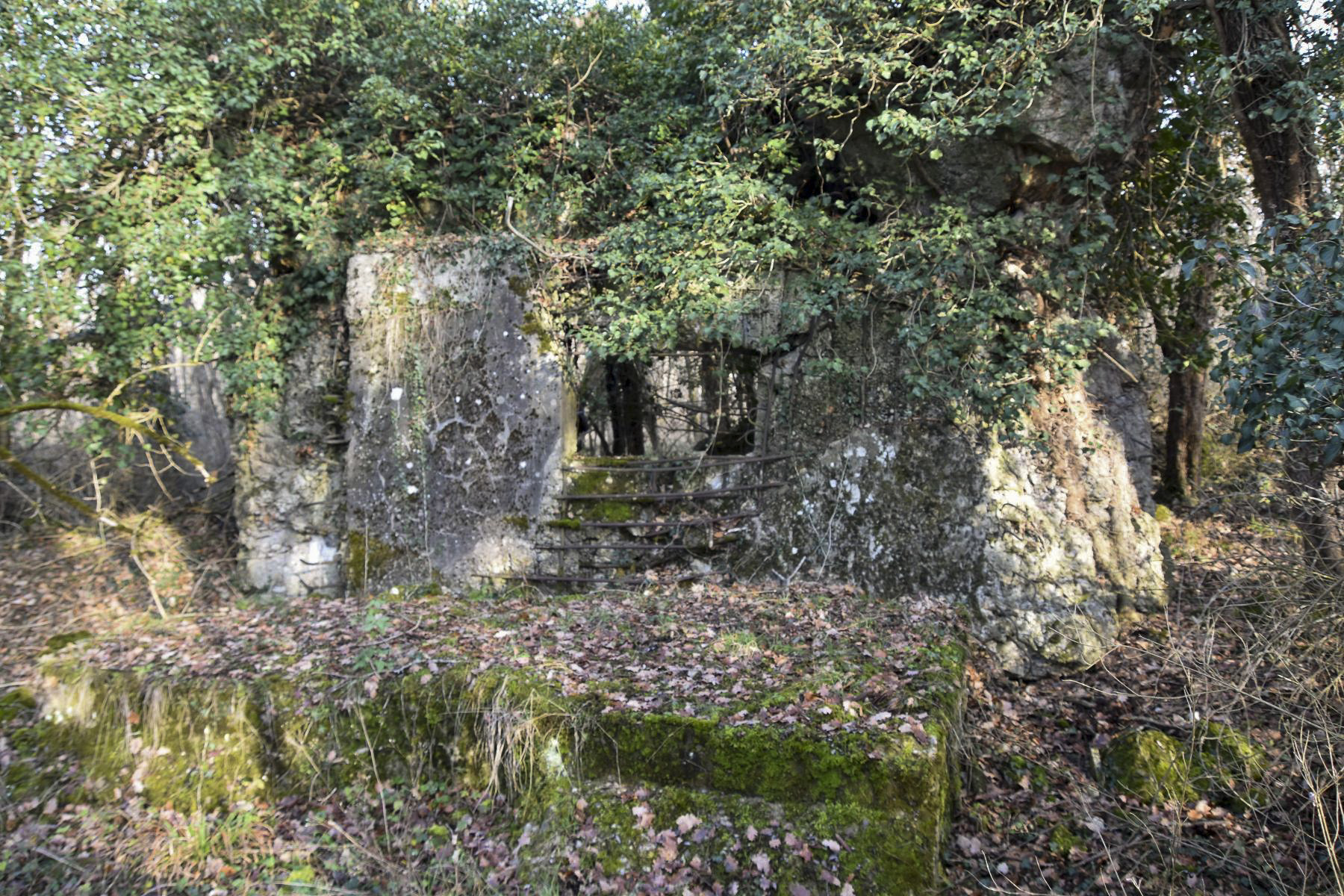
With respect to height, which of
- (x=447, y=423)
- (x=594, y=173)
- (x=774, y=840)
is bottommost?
(x=774, y=840)

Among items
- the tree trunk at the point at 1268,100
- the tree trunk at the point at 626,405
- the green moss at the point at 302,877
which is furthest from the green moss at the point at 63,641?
the tree trunk at the point at 1268,100

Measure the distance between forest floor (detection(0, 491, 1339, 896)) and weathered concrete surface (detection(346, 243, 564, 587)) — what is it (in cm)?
122

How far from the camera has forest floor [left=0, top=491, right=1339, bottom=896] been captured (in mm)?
3822

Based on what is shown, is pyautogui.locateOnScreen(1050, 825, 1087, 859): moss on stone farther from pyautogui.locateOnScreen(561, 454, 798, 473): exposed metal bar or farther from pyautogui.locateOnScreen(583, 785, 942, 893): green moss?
pyautogui.locateOnScreen(561, 454, 798, 473): exposed metal bar

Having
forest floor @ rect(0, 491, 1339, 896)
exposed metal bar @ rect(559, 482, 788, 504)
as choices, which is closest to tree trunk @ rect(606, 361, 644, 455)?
exposed metal bar @ rect(559, 482, 788, 504)

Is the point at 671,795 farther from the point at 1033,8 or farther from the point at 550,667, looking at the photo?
the point at 1033,8

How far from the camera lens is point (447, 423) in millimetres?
7629

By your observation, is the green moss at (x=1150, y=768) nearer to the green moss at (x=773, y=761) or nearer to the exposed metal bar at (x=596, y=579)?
the green moss at (x=773, y=761)

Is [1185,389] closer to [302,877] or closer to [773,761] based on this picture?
[773,761]

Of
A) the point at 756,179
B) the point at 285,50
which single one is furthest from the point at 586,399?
the point at 285,50

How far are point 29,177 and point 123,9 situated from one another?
1.64 meters

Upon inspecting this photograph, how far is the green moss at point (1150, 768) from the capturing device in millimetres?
4215

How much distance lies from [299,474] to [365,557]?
1635 mm

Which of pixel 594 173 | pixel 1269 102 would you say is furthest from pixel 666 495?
pixel 1269 102
